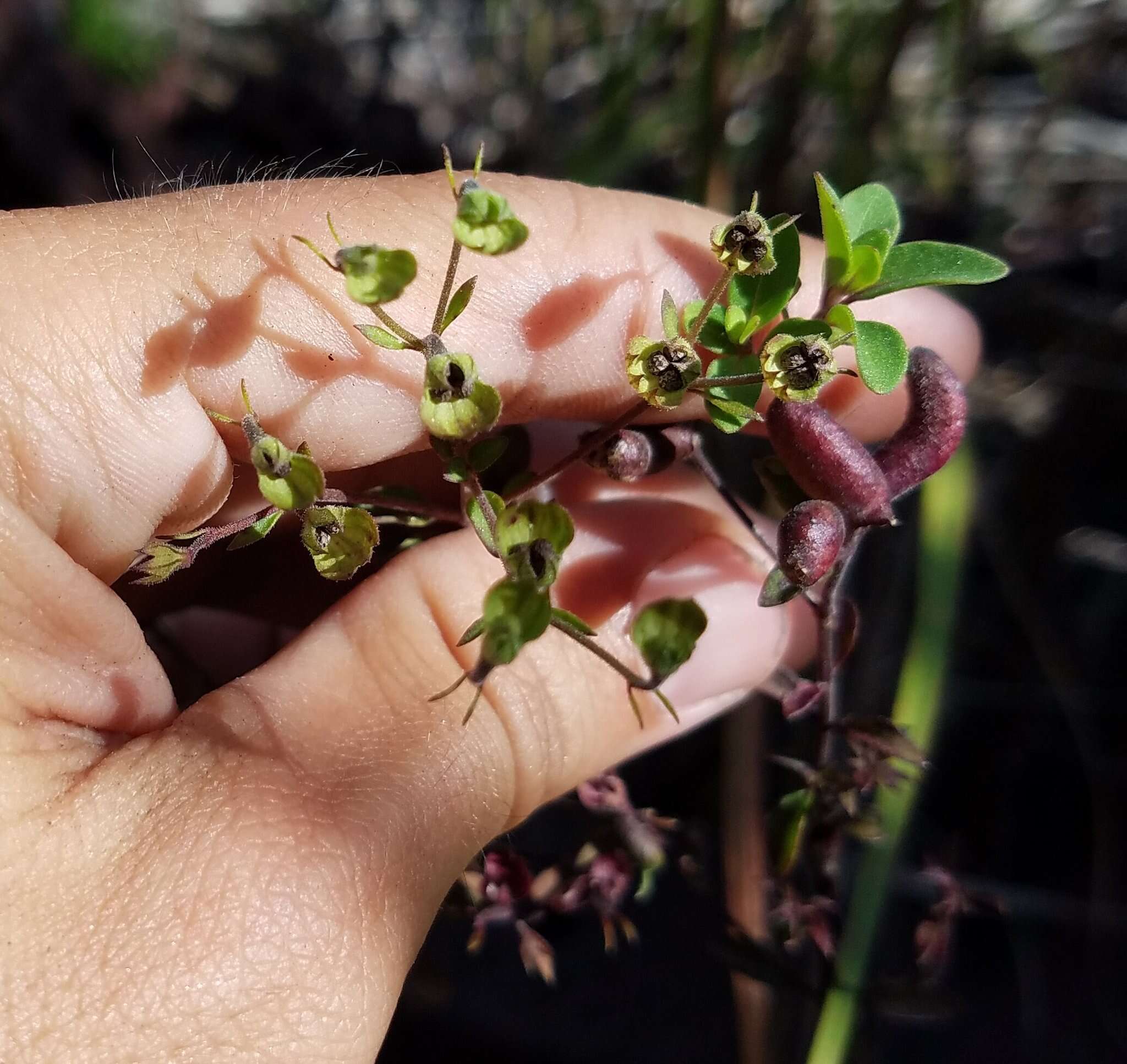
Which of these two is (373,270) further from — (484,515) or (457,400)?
(484,515)

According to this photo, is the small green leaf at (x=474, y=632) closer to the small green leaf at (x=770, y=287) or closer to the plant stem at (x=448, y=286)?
the plant stem at (x=448, y=286)

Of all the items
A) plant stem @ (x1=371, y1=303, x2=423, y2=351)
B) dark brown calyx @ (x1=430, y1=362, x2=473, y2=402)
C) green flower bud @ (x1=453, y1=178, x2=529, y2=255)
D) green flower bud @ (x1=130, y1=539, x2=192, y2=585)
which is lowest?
green flower bud @ (x1=130, y1=539, x2=192, y2=585)

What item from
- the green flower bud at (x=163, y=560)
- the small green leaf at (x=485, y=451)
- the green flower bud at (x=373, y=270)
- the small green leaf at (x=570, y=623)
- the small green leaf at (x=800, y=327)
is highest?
the green flower bud at (x=373, y=270)

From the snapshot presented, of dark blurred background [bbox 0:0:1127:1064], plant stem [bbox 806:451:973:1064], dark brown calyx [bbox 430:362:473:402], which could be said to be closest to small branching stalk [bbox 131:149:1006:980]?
dark brown calyx [bbox 430:362:473:402]

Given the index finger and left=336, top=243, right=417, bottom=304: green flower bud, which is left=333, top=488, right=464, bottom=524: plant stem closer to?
the index finger

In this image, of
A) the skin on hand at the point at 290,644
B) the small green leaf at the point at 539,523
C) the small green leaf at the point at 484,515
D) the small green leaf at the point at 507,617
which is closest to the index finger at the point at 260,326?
the skin on hand at the point at 290,644

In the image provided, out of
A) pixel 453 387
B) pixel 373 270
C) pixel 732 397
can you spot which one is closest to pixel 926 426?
pixel 732 397

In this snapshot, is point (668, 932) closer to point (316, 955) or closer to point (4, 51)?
point (316, 955)
